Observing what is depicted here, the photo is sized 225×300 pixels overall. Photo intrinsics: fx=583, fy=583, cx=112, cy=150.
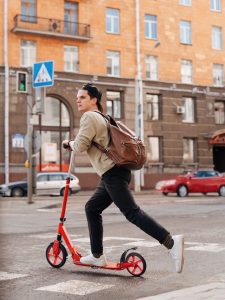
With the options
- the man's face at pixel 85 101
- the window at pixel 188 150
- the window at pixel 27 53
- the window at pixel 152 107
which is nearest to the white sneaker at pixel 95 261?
the man's face at pixel 85 101

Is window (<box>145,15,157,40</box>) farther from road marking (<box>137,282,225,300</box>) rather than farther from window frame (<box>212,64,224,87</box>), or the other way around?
road marking (<box>137,282,225,300</box>)

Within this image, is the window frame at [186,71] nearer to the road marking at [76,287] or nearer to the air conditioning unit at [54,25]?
the air conditioning unit at [54,25]

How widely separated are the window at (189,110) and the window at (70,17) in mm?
9752

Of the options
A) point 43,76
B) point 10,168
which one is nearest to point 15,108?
point 10,168

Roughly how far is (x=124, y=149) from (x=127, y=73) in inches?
1296

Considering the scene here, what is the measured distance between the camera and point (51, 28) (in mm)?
35094

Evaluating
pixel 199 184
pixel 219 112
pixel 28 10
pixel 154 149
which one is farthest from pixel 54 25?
pixel 219 112

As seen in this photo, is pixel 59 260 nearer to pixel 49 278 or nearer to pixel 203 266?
pixel 49 278

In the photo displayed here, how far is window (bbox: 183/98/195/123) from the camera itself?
1609 inches

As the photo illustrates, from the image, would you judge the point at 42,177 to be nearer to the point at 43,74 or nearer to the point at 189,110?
the point at 43,74

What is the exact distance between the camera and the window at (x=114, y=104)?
37531mm

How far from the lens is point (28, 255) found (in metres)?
7.50

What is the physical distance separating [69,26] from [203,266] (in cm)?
3112

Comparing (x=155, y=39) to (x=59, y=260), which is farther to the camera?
(x=155, y=39)
